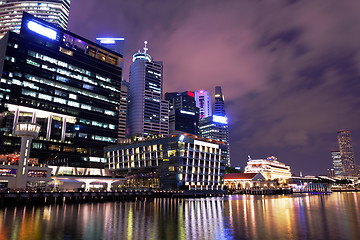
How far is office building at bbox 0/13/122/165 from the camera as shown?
445ft

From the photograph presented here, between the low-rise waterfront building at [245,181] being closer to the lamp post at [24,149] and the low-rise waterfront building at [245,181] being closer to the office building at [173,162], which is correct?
the office building at [173,162]

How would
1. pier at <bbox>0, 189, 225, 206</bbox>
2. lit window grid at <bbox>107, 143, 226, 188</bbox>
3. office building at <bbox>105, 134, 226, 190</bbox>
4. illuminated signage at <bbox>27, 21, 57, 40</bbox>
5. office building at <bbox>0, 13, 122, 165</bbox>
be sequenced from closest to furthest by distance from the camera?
pier at <bbox>0, 189, 225, 206</bbox> → office building at <bbox>105, 134, 226, 190</bbox> → lit window grid at <bbox>107, 143, 226, 188</bbox> → office building at <bbox>0, 13, 122, 165</bbox> → illuminated signage at <bbox>27, 21, 57, 40</bbox>

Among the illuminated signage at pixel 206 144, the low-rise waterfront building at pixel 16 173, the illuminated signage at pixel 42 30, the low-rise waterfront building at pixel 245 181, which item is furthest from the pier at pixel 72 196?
the illuminated signage at pixel 42 30

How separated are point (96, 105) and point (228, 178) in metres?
104

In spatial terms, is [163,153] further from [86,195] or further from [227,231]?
[227,231]

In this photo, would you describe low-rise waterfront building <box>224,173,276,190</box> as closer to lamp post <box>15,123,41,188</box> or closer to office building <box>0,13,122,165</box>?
office building <box>0,13,122,165</box>

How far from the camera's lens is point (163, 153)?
123 meters

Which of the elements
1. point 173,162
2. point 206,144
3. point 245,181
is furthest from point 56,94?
point 245,181

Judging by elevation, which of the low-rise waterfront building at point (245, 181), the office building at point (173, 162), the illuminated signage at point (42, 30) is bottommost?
the low-rise waterfront building at point (245, 181)

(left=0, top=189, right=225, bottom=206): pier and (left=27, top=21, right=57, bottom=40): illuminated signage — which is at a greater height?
(left=27, top=21, right=57, bottom=40): illuminated signage

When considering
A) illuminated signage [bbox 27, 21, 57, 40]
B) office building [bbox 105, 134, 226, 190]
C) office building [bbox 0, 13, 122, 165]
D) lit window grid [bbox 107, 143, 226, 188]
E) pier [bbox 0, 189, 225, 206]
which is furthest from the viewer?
illuminated signage [bbox 27, 21, 57, 40]

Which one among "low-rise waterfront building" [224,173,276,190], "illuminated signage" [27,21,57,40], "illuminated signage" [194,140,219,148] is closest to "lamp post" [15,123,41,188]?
"illuminated signage" [194,140,219,148]

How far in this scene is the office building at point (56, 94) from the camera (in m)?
136

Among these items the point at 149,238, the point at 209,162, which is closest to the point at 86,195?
the point at 149,238
